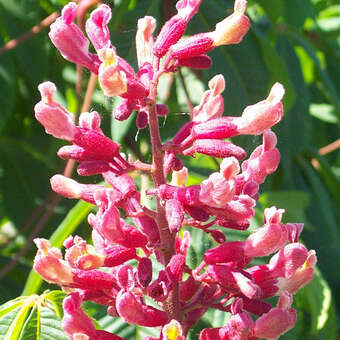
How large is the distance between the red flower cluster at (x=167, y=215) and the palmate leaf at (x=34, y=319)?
214 mm

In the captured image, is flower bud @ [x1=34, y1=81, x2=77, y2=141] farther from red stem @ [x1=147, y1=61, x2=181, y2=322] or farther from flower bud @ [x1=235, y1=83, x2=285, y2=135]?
flower bud @ [x1=235, y1=83, x2=285, y2=135]

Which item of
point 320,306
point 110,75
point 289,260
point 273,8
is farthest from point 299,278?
point 273,8

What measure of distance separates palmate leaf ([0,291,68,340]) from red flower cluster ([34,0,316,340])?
0.21 metres

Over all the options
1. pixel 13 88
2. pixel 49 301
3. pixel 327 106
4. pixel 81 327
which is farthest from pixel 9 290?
pixel 327 106

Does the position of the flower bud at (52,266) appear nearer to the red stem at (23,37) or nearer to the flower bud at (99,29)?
the flower bud at (99,29)

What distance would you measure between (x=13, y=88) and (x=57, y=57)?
1.96ft

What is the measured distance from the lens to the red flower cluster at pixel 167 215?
1.22m

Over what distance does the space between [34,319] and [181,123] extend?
1099 mm

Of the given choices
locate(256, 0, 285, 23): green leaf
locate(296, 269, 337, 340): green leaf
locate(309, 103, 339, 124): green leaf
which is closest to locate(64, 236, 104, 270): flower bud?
locate(296, 269, 337, 340): green leaf

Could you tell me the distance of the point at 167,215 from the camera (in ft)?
3.99

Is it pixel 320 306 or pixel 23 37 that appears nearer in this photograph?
pixel 320 306

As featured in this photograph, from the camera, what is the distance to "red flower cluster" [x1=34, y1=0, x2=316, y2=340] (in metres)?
1.22

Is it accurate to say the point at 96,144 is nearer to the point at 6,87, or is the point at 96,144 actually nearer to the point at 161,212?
the point at 161,212

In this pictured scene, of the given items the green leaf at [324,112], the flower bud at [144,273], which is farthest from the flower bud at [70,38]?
the green leaf at [324,112]
